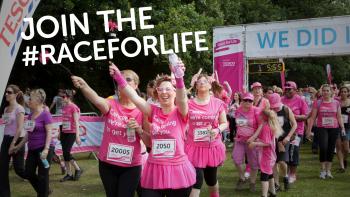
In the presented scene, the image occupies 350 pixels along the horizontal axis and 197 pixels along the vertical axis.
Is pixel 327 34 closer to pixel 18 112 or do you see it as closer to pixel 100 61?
pixel 18 112

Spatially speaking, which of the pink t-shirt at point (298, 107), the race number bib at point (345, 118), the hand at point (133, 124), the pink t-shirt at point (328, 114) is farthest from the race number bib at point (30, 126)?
the race number bib at point (345, 118)

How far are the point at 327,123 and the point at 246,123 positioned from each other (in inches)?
105

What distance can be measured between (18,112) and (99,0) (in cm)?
1511

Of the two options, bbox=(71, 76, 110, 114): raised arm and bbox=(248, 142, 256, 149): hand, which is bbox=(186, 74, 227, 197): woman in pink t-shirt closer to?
bbox=(248, 142, 256, 149): hand

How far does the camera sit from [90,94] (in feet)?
15.9

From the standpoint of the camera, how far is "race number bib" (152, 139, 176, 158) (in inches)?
182

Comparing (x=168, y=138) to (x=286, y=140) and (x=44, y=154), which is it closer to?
(x=44, y=154)

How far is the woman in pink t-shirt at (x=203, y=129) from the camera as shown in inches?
259

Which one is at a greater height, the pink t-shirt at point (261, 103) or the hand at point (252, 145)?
the pink t-shirt at point (261, 103)

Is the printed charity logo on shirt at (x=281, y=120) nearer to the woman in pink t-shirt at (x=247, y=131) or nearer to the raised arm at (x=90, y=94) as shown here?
the woman in pink t-shirt at (x=247, y=131)

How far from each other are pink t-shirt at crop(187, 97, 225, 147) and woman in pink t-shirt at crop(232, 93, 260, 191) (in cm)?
168

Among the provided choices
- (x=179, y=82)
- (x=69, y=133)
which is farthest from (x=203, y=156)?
(x=69, y=133)

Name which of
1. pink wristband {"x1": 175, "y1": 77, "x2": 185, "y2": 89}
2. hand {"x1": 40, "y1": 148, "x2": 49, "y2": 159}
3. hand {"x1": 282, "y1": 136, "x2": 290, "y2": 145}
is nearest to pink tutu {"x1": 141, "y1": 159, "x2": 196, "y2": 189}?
pink wristband {"x1": 175, "y1": 77, "x2": 185, "y2": 89}

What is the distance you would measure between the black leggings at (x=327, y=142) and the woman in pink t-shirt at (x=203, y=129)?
14.3 feet
